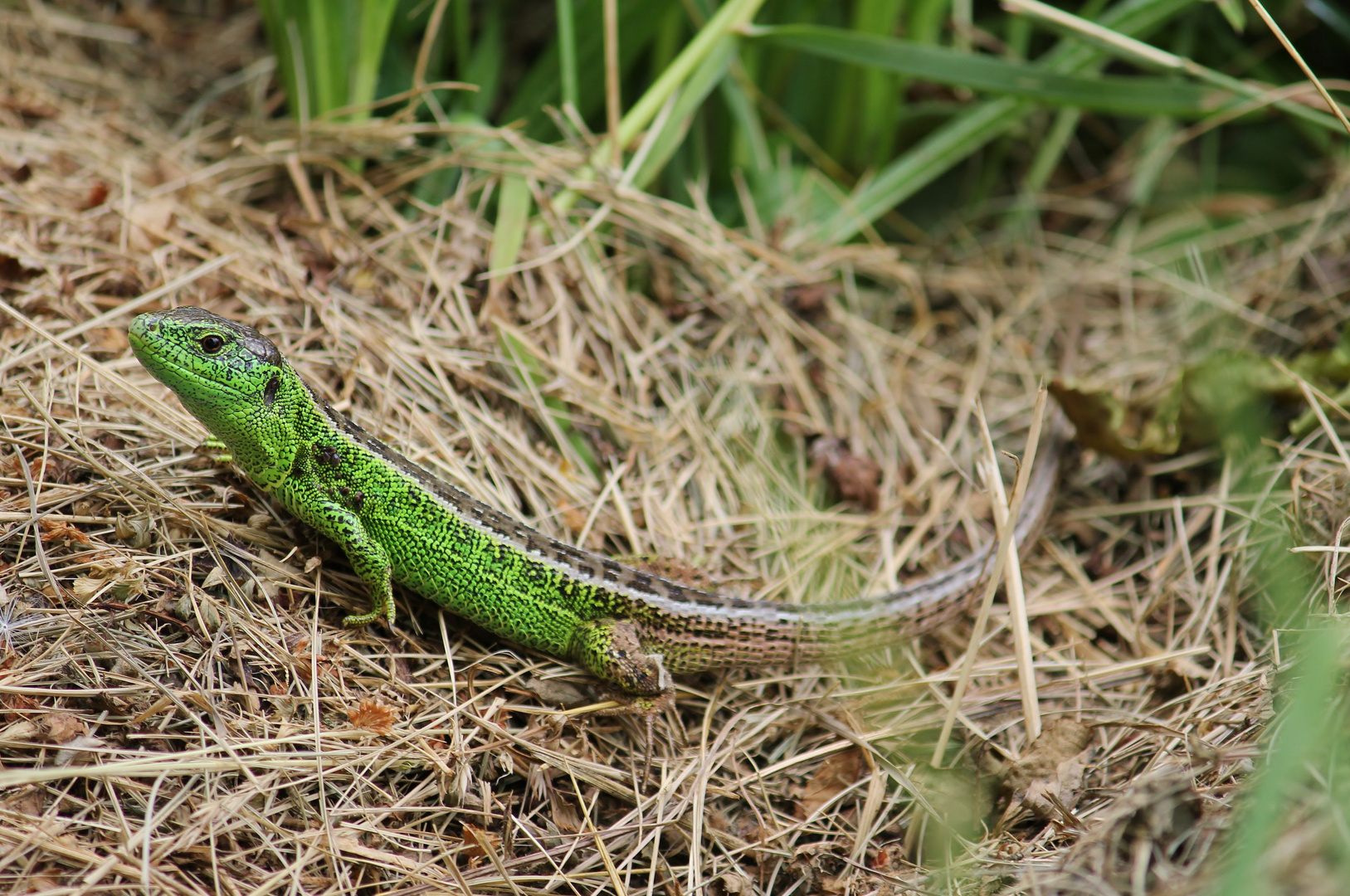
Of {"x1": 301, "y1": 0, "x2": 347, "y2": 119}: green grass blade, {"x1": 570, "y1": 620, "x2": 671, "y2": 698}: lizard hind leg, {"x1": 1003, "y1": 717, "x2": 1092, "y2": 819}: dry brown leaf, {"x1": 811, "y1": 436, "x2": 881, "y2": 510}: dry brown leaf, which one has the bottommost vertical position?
{"x1": 1003, "y1": 717, "x2": 1092, "y2": 819}: dry brown leaf

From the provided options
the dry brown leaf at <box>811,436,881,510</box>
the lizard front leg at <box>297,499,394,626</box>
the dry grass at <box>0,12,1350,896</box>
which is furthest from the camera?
the dry brown leaf at <box>811,436,881,510</box>

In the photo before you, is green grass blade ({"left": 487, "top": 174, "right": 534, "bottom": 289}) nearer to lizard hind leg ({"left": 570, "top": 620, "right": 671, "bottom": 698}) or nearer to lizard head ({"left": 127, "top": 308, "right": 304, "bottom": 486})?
lizard head ({"left": 127, "top": 308, "right": 304, "bottom": 486})

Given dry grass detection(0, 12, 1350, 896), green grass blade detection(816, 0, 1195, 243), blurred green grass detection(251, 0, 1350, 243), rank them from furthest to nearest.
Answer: green grass blade detection(816, 0, 1195, 243) < blurred green grass detection(251, 0, 1350, 243) < dry grass detection(0, 12, 1350, 896)

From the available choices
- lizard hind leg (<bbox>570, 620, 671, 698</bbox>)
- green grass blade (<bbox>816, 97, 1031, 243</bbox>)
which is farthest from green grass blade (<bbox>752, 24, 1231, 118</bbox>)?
lizard hind leg (<bbox>570, 620, 671, 698</bbox>)

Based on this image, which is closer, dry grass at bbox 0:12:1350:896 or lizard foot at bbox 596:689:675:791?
dry grass at bbox 0:12:1350:896

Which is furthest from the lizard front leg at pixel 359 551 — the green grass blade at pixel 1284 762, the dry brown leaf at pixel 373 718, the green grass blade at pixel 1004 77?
the green grass blade at pixel 1004 77

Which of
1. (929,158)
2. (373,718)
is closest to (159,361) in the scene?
(373,718)

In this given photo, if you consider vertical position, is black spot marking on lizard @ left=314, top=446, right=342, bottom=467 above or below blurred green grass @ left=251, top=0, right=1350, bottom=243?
below

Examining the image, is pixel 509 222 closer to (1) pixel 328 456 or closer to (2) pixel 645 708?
(1) pixel 328 456
